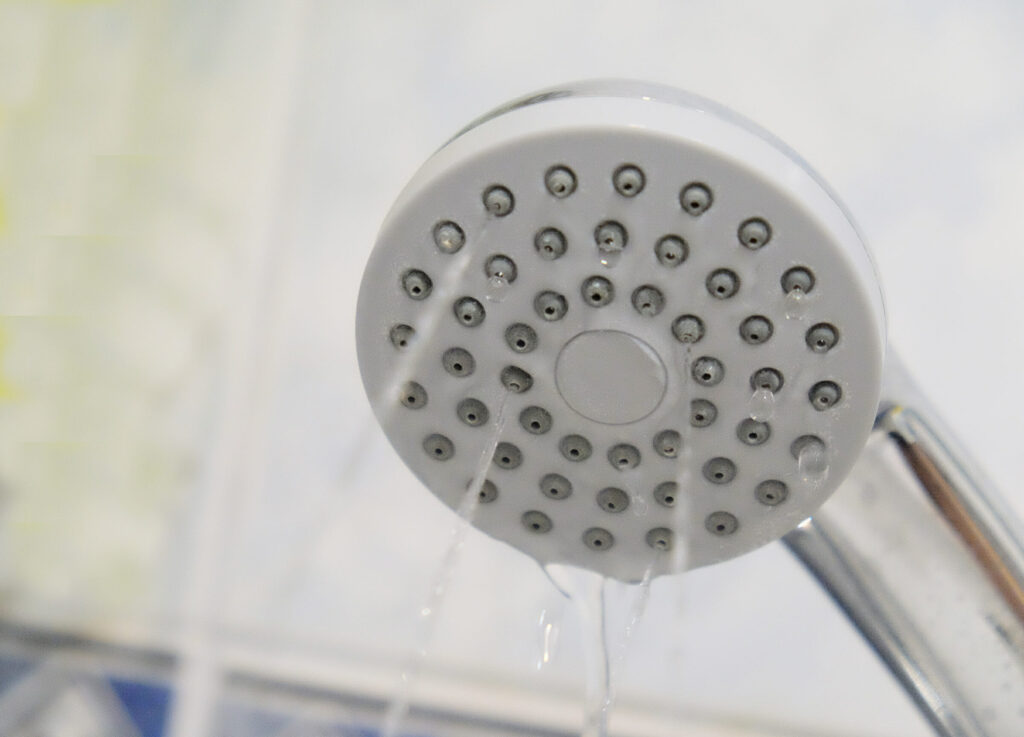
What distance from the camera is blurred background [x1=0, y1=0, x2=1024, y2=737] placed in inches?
25.3

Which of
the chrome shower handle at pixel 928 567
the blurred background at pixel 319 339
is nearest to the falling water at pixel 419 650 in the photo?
the blurred background at pixel 319 339

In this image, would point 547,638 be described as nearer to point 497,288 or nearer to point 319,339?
point 497,288

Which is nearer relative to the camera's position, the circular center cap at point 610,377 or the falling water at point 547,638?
the circular center cap at point 610,377

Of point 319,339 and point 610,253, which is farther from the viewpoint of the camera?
point 319,339

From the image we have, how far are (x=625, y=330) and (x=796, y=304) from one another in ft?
0.18

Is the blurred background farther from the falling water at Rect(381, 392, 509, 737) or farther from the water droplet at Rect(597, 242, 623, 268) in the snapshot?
the water droplet at Rect(597, 242, 623, 268)

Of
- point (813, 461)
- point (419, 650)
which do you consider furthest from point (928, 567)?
point (419, 650)

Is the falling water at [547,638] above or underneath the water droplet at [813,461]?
underneath

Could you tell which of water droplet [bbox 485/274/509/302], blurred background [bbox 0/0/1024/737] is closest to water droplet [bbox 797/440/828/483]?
water droplet [bbox 485/274/509/302]

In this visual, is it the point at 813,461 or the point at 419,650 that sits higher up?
the point at 813,461

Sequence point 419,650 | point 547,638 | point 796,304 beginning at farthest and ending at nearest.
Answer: point 419,650 < point 547,638 < point 796,304

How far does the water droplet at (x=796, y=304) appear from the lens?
0.29 meters

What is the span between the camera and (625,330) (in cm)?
31

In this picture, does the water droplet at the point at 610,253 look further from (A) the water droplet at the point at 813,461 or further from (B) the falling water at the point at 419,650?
(B) the falling water at the point at 419,650
